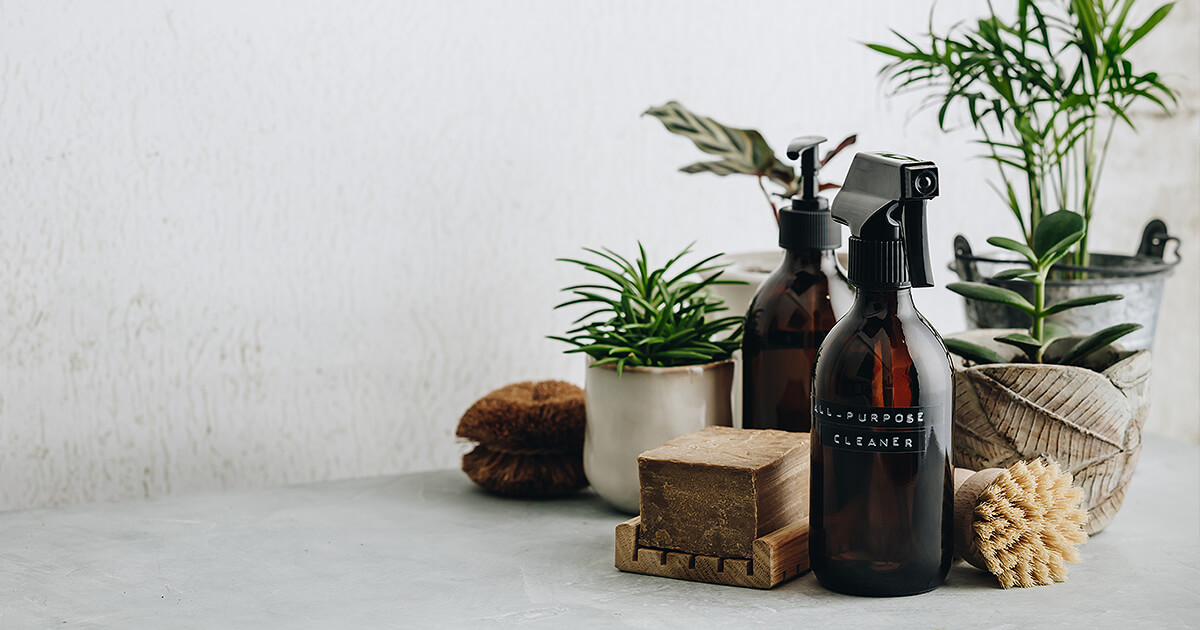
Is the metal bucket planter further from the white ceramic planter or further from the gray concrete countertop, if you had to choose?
the white ceramic planter

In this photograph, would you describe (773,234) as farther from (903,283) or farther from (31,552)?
(31,552)

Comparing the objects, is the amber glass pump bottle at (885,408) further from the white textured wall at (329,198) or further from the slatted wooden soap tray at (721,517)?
the white textured wall at (329,198)

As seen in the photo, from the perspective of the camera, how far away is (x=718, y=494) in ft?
2.29

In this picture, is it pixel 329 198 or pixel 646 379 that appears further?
pixel 329 198

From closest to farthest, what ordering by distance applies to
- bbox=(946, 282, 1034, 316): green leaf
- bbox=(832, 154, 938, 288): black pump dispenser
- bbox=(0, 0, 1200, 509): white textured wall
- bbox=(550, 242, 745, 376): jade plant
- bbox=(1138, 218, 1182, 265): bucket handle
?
bbox=(832, 154, 938, 288): black pump dispenser
bbox=(946, 282, 1034, 316): green leaf
bbox=(550, 242, 745, 376): jade plant
bbox=(0, 0, 1200, 509): white textured wall
bbox=(1138, 218, 1182, 265): bucket handle

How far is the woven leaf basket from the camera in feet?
2.46

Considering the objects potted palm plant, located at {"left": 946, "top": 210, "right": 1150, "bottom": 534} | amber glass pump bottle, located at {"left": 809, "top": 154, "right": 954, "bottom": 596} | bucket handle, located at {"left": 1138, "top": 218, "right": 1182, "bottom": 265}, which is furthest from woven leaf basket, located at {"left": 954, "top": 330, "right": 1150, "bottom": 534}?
bucket handle, located at {"left": 1138, "top": 218, "right": 1182, "bottom": 265}

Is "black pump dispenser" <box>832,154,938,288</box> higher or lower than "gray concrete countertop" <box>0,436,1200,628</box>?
higher

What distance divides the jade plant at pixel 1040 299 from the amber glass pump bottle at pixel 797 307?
9 centimetres

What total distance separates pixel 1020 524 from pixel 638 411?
0.92 ft

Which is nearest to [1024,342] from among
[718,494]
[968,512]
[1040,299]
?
[1040,299]

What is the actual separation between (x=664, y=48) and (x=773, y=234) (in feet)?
0.77

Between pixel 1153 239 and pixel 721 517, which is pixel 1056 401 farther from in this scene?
pixel 1153 239

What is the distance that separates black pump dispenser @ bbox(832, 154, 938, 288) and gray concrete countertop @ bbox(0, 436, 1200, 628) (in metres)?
0.20
